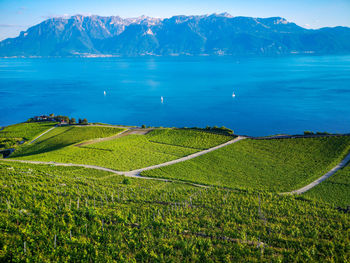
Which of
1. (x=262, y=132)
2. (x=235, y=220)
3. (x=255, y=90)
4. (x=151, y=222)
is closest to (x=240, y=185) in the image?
(x=235, y=220)

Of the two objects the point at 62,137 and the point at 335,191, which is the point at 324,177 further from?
the point at 62,137

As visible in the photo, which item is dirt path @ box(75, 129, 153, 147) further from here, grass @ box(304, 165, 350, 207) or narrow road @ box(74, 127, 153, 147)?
grass @ box(304, 165, 350, 207)

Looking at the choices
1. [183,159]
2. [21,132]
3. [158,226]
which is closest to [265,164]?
[183,159]

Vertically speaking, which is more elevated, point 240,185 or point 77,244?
point 77,244

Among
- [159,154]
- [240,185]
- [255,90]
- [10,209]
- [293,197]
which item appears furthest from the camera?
[255,90]

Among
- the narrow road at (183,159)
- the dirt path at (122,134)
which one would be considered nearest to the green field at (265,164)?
the narrow road at (183,159)

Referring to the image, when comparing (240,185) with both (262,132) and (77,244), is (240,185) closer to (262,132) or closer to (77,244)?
(77,244)

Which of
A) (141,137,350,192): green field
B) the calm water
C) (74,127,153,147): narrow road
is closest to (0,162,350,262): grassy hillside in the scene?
(141,137,350,192): green field
